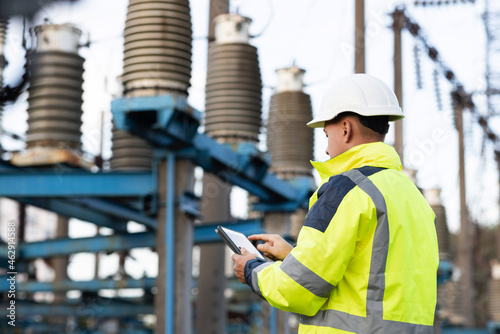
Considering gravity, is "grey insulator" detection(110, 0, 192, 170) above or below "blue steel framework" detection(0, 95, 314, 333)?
above

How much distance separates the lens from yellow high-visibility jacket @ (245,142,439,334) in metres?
2.60

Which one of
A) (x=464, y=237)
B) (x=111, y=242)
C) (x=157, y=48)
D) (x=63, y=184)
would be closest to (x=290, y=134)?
(x=111, y=242)

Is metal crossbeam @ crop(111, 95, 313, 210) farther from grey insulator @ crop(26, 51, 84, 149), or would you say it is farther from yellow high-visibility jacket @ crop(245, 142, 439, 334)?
yellow high-visibility jacket @ crop(245, 142, 439, 334)

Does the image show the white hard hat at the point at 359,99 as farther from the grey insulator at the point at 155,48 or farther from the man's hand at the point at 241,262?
the grey insulator at the point at 155,48

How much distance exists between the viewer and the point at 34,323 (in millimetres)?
22016

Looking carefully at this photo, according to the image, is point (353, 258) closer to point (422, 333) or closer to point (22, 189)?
point (422, 333)

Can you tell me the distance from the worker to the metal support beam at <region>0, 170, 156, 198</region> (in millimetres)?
10064

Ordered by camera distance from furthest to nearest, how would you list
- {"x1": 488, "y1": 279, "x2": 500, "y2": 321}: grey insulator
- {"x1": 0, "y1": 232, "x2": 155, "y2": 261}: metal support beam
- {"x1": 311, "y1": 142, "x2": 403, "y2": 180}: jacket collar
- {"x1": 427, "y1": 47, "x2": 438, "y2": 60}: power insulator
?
{"x1": 488, "y1": 279, "x2": 500, "y2": 321}: grey insulator
{"x1": 427, "y1": 47, "x2": 438, "y2": 60}: power insulator
{"x1": 0, "y1": 232, "x2": 155, "y2": 261}: metal support beam
{"x1": 311, "y1": 142, "x2": 403, "y2": 180}: jacket collar

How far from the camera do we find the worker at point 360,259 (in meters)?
2.60

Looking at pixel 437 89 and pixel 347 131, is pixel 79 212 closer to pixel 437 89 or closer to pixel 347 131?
pixel 347 131

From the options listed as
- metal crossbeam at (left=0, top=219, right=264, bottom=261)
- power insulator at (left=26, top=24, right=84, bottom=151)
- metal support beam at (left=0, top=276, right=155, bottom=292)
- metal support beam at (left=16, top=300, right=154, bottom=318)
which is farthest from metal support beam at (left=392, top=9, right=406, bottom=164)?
metal support beam at (left=16, top=300, right=154, bottom=318)

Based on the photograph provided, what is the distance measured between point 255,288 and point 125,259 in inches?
1154

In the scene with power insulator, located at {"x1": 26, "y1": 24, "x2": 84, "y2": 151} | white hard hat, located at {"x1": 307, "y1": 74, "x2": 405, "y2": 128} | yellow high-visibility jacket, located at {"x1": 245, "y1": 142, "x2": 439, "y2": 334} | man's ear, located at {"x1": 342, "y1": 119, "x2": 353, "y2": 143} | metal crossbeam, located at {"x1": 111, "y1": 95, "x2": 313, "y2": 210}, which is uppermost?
power insulator, located at {"x1": 26, "y1": 24, "x2": 84, "y2": 151}

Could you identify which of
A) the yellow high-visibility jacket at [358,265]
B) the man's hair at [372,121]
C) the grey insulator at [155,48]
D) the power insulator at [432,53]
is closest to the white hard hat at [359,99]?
the man's hair at [372,121]
